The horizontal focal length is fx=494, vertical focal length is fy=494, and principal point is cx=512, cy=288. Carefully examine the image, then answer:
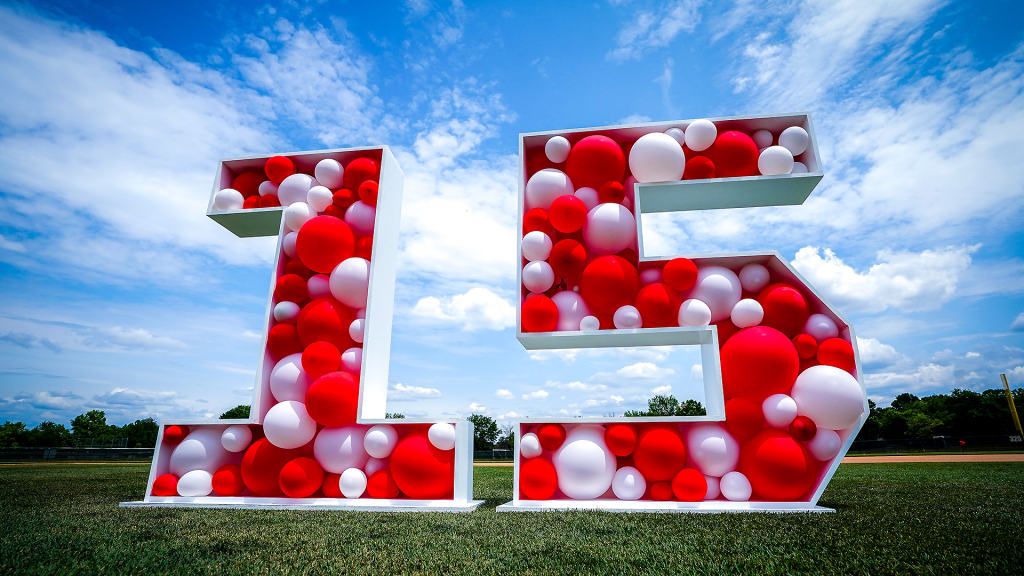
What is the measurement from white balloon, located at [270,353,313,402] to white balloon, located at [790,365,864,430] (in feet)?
19.2

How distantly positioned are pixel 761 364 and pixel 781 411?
534mm

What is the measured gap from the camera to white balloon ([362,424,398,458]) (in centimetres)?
580

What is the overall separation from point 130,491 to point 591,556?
7.77 metres

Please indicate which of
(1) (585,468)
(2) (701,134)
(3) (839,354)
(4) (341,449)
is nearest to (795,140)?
(2) (701,134)

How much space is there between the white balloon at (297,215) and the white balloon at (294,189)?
17cm

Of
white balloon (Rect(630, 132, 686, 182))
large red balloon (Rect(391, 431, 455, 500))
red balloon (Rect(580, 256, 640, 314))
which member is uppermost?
white balloon (Rect(630, 132, 686, 182))

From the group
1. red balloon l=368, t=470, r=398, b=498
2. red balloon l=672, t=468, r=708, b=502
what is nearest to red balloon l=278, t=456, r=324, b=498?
red balloon l=368, t=470, r=398, b=498

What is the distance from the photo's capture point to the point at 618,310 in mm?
6008

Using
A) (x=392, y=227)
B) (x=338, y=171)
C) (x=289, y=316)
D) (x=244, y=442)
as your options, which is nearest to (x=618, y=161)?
(x=392, y=227)

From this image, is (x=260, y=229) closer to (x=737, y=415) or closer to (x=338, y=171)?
(x=338, y=171)

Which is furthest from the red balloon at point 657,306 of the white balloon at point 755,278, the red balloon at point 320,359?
the red balloon at point 320,359

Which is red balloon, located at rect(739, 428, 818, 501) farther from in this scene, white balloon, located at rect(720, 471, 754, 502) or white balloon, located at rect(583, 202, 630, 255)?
white balloon, located at rect(583, 202, 630, 255)

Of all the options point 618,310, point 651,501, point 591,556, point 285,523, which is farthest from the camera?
point 618,310

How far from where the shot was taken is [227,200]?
712 cm
